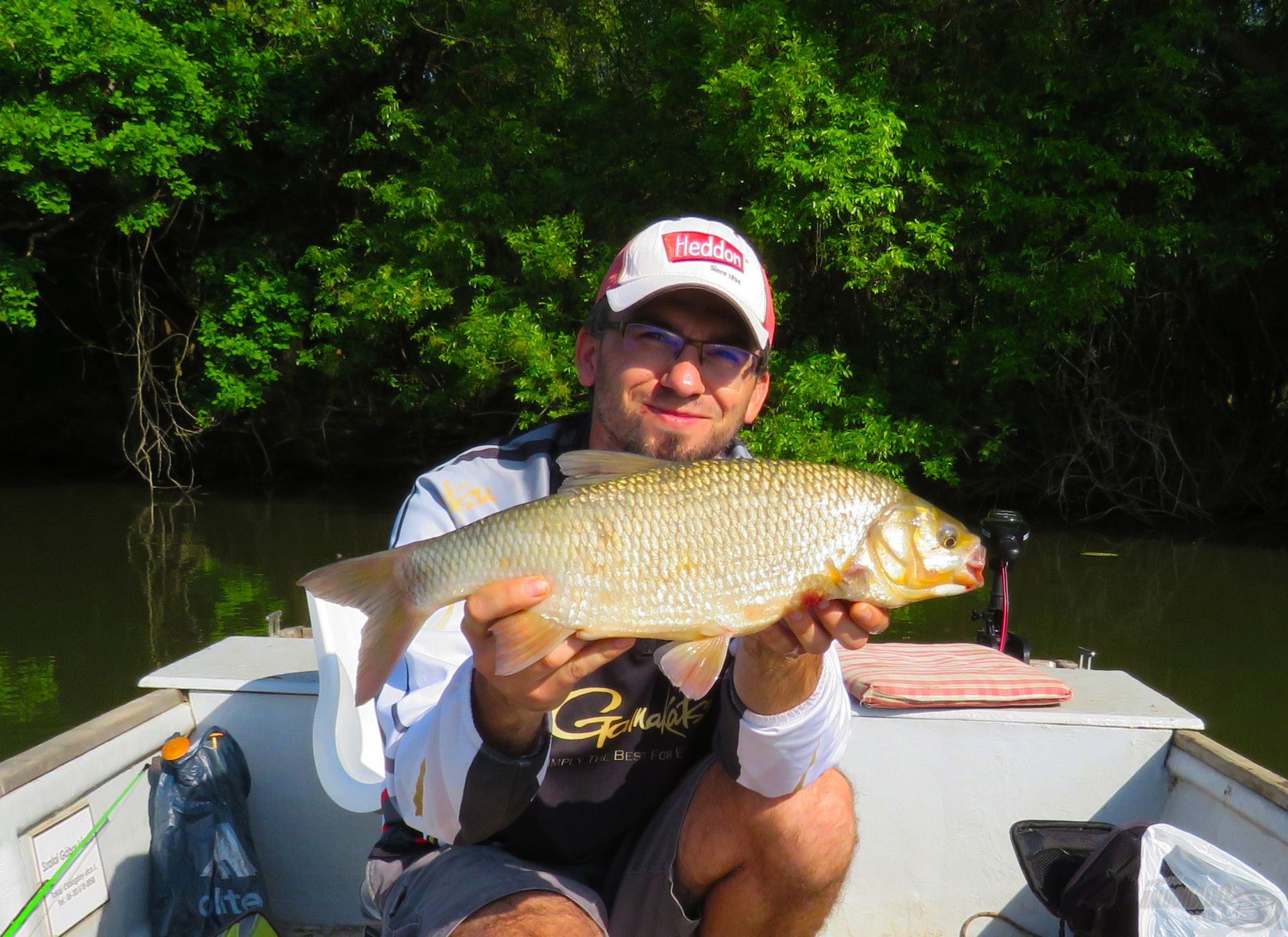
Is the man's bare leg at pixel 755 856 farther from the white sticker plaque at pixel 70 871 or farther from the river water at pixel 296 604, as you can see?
the river water at pixel 296 604

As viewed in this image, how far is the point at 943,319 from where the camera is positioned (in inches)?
545

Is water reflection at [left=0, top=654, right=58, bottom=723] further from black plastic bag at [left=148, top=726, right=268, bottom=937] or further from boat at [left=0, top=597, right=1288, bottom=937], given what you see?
black plastic bag at [left=148, top=726, right=268, bottom=937]

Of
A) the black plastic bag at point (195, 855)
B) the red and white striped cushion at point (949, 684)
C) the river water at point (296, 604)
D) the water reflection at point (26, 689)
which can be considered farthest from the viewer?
the river water at point (296, 604)

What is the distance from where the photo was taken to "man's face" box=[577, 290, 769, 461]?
2270mm

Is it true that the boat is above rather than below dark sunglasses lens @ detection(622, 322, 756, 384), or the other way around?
below

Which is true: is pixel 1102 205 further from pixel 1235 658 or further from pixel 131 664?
pixel 131 664

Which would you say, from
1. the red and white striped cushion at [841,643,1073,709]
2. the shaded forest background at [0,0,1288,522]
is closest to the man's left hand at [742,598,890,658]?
the red and white striped cushion at [841,643,1073,709]

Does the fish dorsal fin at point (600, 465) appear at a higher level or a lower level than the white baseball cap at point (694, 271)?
lower

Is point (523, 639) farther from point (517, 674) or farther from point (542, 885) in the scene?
point (542, 885)

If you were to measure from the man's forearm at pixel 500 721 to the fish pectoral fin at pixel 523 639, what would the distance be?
111mm

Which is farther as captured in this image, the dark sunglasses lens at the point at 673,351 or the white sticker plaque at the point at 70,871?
the white sticker plaque at the point at 70,871

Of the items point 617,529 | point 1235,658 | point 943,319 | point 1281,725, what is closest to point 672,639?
point 617,529

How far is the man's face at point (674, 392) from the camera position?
227cm

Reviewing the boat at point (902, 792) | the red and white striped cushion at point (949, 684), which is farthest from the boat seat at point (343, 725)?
the red and white striped cushion at point (949, 684)
